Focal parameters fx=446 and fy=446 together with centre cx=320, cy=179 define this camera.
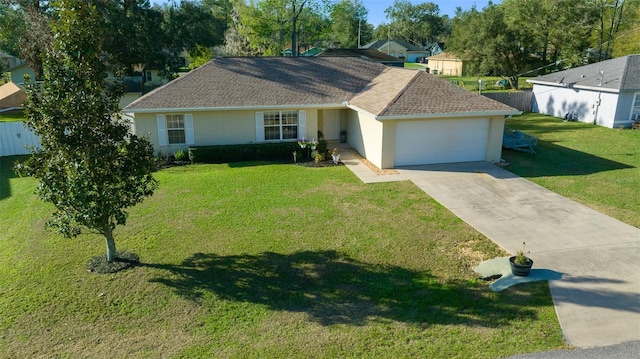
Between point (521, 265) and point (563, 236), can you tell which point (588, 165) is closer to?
point (563, 236)

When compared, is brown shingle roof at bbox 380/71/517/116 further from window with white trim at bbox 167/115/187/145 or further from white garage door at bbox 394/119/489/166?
window with white trim at bbox 167/115/187/145

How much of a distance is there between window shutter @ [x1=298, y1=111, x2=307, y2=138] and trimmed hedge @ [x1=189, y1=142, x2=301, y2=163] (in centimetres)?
100

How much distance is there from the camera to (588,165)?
18203 millimetres

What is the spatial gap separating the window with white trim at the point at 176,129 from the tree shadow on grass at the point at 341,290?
35.9ft

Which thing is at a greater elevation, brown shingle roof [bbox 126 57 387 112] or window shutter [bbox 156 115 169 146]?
brown shingle roof [bbox 126 57 387 112]

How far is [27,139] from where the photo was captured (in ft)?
70.7

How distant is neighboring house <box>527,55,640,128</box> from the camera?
2488cm

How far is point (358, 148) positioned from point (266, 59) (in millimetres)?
7934

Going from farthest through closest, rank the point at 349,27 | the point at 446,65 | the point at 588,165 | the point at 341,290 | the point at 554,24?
1. the point at 349,27
2. the point at 446,65
3. the point at 554,24
4. the point at 588,165
5. the point at 341,290

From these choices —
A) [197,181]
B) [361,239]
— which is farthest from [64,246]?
[361,239]

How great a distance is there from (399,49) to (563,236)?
242 ft

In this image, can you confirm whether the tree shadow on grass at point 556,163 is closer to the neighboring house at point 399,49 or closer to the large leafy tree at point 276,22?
the large leafy tree at point 276,22

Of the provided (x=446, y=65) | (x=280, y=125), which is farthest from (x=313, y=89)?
(x=446, y=65)

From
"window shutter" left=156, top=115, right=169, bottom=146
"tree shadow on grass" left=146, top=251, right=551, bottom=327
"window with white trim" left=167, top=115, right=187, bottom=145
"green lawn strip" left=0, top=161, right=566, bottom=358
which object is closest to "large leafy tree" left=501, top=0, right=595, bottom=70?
"window with white trim" left=167, top=115, right=187, bottom=145
